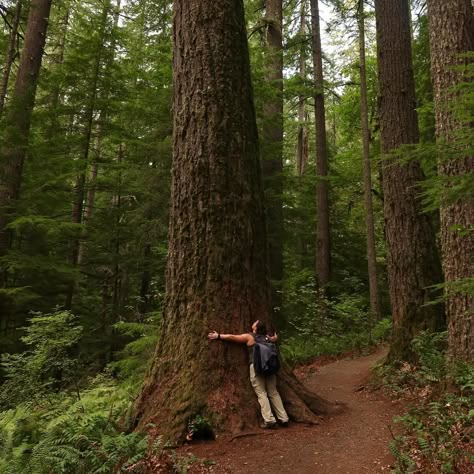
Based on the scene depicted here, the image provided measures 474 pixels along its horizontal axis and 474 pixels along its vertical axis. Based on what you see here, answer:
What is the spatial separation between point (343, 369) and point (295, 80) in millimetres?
11410

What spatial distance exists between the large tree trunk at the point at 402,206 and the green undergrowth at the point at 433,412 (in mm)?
549

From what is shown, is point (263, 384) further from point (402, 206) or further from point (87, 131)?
point (87, 131)

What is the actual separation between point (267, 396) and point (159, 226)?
19.3ft

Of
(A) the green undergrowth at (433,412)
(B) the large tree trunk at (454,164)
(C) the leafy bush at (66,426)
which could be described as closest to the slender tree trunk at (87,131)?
(C) the leafy bush at (66,426)

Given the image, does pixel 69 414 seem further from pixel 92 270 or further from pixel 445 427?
pixel 92 270

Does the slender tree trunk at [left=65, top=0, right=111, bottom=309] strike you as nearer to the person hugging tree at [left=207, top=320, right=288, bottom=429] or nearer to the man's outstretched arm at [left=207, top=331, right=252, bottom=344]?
the man's outstretched arm at [left=207, top=331, right=252, bottom=344]

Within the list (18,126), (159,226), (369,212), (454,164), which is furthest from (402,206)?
(18,126)

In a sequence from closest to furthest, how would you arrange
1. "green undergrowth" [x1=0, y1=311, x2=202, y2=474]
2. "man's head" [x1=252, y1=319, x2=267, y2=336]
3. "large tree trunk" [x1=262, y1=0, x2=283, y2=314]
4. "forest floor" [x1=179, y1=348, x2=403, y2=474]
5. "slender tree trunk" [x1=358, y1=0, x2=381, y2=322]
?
"green undergrowth" [x1=0, y1=311, x2=202, y2=474]
"forest floor" [x1=179, y1=348, x2=403, y2=474]
"man's head" [x1=252, y1=319, x2=267, y2=336]
"large tree trunk" [x1=262, y1=0, x2=283, y2=314]
"slender tree trunk" [x1=358, y1=0, x2=381, y2=322]

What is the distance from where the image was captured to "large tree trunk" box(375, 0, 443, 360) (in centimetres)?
766

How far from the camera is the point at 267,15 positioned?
630 inches

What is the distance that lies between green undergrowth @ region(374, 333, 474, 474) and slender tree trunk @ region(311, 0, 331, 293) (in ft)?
25.7

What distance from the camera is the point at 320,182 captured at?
16594 millimetres

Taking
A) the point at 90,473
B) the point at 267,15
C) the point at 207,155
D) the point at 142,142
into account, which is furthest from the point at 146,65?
the point at 90,473

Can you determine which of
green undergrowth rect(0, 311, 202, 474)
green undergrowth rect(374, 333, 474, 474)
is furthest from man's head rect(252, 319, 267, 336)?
green undergrowth rect(374, 333, 474, 474)
